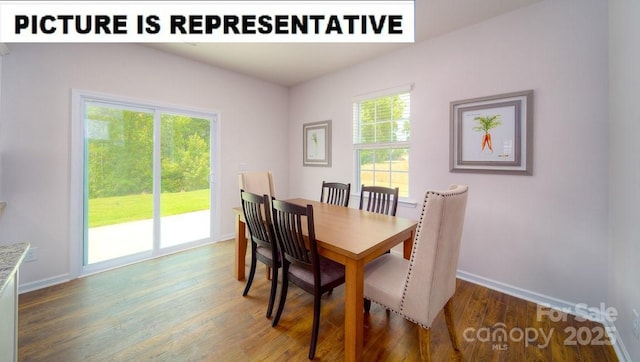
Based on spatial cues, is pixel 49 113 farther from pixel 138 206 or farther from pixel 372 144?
pixel 372 144

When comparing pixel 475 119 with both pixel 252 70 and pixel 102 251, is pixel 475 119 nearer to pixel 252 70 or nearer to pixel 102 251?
pixel 252 70

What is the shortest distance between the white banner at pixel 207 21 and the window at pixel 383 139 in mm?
765

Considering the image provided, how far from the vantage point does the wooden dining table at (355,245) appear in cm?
140

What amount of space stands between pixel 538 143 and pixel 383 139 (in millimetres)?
1576

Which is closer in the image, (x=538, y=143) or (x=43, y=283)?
(x=538, y=143)

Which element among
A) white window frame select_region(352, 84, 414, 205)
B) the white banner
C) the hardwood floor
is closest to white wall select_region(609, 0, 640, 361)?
the hardwood floor

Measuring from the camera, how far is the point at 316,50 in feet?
10.0

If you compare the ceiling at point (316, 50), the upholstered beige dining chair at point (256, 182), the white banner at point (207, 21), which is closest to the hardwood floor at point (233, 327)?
the upholstered beige dining chair at point (256, 182)

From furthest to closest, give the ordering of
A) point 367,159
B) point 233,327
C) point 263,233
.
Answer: point 367,159 < point 263,233 < point 233,327

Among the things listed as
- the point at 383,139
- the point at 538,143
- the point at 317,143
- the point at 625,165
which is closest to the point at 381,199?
the point at 383,139

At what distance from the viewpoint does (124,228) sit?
2977 millimetres

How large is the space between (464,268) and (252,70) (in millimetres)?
3899

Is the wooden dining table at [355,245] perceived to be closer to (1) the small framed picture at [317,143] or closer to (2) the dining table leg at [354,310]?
(2) the dining table leg at [354,310]

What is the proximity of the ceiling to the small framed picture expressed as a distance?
0.83 m
